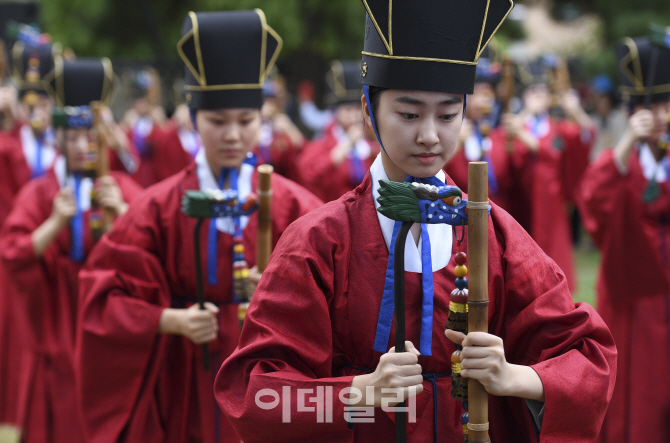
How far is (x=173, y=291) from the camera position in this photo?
3.71m

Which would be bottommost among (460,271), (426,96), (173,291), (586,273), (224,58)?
(586,273)

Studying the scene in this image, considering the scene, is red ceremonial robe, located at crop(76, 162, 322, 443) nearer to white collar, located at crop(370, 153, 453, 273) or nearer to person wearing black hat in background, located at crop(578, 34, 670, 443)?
white collar, located at crop(370, 153, 453, 273)

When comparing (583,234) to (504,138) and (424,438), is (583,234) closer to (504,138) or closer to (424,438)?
(504,138)

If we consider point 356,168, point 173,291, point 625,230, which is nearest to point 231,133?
point 173,291

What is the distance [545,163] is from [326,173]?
93.7 inches

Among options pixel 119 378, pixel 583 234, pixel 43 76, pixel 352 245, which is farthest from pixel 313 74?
pixel 352 245

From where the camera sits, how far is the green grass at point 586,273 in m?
9.43

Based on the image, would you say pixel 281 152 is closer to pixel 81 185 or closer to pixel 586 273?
pixel 586 273

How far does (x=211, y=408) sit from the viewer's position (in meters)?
3.60

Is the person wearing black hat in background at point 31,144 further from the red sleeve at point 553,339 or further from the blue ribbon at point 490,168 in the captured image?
the red sleeve at point 553,339

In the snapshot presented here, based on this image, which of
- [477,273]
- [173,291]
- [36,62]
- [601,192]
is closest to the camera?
[477,273]

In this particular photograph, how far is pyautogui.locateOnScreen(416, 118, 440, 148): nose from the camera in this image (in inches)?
88.7

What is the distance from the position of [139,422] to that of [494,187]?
4735 mm

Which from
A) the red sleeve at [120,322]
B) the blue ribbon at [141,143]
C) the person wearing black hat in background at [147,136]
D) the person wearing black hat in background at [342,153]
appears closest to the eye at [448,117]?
the red sleeve at [120,322]
